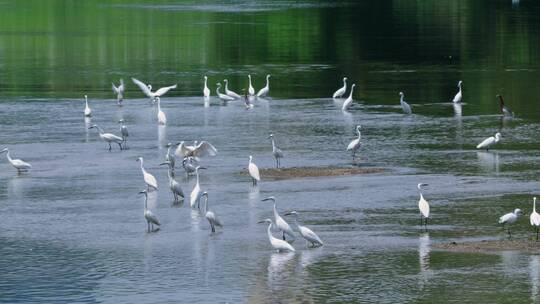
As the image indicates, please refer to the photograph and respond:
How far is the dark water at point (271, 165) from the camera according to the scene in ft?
71.2

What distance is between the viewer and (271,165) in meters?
32.7

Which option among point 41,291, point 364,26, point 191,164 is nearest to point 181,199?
point 191,164

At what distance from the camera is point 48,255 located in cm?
2369

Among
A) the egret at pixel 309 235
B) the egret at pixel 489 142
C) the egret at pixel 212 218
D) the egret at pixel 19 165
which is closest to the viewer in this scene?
the egret at pixel 309 235

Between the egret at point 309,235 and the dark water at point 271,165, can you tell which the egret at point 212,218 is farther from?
the egret at point 309,235

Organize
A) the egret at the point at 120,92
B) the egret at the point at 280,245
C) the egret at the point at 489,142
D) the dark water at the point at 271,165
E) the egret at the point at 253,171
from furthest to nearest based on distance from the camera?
the egret at the point at 120,92, the egret at the point at 489,142, the egret at the point at 253,171, the egret at the point at 280,245, the dark water at the point at 271,165

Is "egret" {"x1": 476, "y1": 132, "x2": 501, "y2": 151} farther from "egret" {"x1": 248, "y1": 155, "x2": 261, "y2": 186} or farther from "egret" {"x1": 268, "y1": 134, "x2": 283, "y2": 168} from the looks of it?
"egret" {"x1": 248, "y1": 155, "x2": 261, "y2": 186}

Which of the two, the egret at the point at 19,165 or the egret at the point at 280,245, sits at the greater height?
the egret at the point at 19,165

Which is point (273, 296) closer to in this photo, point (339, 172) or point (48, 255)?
point (48, 255)

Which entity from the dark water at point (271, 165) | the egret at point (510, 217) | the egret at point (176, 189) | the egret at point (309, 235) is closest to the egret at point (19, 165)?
the dark water at point (271, 165)

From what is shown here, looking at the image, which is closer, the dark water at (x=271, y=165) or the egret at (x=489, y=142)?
the dark water at (x=271, y=165)

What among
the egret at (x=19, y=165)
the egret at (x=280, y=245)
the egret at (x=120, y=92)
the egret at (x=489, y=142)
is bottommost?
the egret at (x=280, y=245)

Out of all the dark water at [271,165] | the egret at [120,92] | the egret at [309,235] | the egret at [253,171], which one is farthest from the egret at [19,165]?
the egret at [120,92]

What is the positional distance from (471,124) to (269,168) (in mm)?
9759
